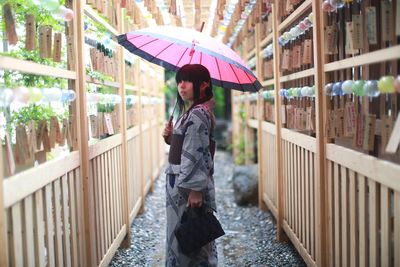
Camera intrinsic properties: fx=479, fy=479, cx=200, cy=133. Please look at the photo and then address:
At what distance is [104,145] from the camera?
144 inches

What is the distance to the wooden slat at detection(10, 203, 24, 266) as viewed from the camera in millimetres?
2048

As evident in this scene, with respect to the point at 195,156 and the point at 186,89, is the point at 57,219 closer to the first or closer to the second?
the point at 195,156

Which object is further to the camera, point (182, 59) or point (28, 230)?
point (182, 59)

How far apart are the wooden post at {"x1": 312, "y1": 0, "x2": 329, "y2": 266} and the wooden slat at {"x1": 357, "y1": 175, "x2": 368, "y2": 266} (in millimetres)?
580

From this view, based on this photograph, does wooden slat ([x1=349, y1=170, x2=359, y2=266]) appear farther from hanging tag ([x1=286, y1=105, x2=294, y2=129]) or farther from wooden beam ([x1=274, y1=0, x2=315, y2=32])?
hanging tag ([x1=286, y1=105, x2=294, y2=129])

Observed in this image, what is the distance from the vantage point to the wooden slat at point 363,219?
2395 millimetres

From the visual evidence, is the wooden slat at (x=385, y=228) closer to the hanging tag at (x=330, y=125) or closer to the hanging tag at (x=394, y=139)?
the hanging tag at (x=394, y=139)

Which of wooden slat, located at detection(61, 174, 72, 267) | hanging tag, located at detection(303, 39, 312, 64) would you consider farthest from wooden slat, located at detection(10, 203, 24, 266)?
hanging tag, located at detection(303, 39, 312, 64)

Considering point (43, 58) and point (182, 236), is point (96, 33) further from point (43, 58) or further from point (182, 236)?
point (182, 236)

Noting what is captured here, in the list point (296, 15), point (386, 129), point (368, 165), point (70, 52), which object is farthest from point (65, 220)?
point (296, 15)

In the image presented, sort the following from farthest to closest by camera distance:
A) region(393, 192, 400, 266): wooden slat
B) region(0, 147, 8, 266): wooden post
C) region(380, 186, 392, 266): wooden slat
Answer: region(380, 186, 392, 266): wooden slat → region(393, 192, 400, 266): wooden slat → region(0, 147, 8, 266): wooden post

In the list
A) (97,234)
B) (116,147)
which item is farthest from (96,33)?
(97,234)

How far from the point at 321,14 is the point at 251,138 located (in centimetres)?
534

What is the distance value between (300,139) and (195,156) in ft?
3.98
